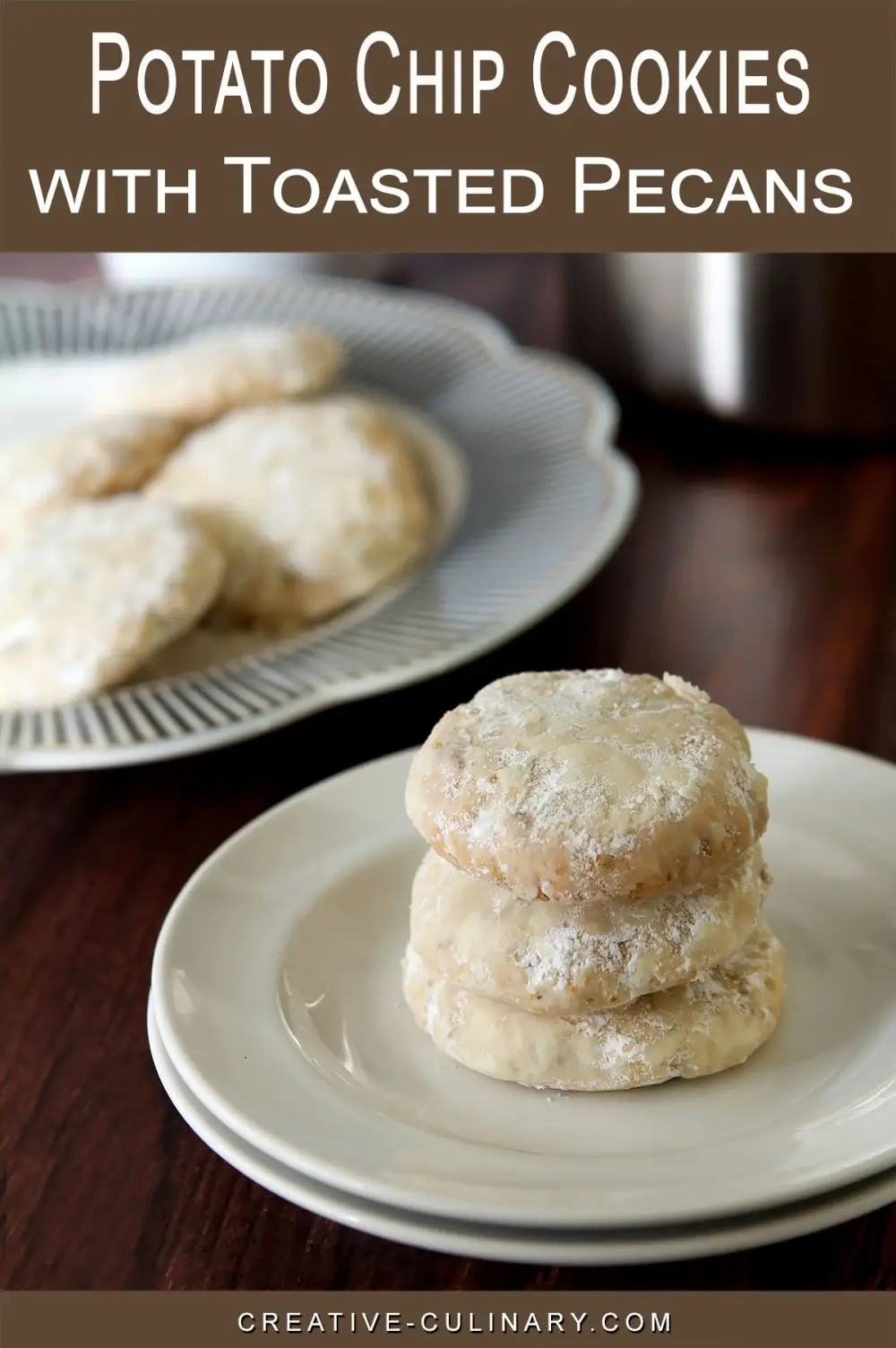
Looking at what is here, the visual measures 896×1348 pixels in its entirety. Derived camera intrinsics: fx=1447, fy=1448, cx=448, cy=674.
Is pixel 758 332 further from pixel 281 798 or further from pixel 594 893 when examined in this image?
pixel 594 893

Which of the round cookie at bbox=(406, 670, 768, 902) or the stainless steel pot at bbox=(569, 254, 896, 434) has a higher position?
the round cookie at bbox=(406, 670, 768, 902)

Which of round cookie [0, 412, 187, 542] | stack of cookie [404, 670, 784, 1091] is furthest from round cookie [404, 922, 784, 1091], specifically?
round cookie [0, 412, 187, 542]

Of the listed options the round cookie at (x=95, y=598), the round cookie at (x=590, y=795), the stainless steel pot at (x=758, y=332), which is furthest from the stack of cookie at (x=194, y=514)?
the round cookie at (x=590, y=795)

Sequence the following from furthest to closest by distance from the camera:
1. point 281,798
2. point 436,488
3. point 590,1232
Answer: point 436,488 < point 281,798 < point 590,1232

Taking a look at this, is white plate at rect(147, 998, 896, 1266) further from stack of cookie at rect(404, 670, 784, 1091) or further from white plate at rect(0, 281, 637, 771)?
white plate at rect(0, 281, 637, 771)

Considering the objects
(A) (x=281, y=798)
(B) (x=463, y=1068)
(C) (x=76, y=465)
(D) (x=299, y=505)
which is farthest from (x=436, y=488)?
(B) (x=463, y=1068)
